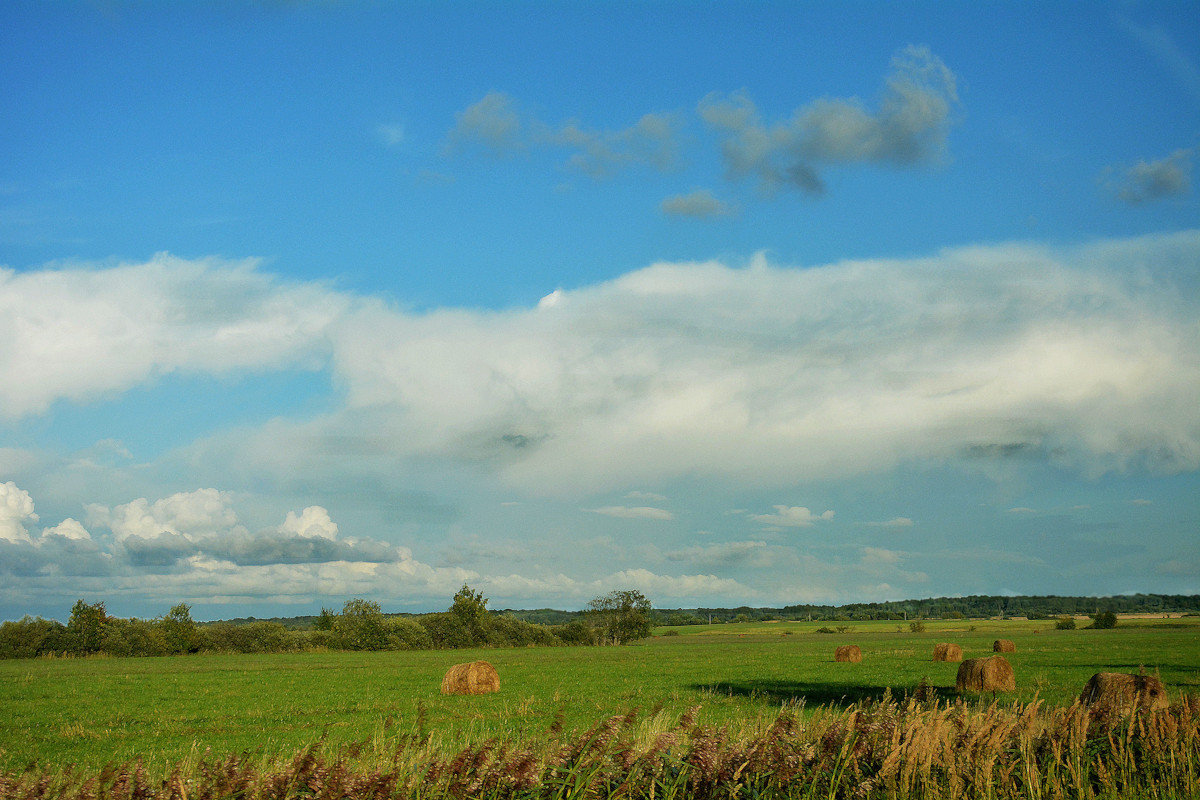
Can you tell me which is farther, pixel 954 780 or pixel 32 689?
pixel 32 689

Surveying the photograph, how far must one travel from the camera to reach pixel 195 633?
9225 cm

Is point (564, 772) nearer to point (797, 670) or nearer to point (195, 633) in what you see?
point (797, 670)

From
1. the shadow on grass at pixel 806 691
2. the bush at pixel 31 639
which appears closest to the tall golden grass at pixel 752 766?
the shadow on grass at pixel 806 691

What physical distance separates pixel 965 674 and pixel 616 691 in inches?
523

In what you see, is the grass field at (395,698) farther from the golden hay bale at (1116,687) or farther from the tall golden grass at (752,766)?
the golden hay bale at (1116,687)

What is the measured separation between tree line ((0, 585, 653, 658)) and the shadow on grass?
72.8m

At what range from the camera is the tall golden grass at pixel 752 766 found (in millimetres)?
6469

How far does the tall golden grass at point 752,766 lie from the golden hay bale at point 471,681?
26680 mm

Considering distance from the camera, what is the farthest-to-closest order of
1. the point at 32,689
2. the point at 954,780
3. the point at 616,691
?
the point at 32,689 → the point at 616,691 → the point at 954,780

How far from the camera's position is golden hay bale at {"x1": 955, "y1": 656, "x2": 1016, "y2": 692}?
1160 inches

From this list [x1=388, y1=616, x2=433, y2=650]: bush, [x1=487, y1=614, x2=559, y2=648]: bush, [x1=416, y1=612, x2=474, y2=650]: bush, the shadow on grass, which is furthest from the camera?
[x1=487, y1=614, x2=559, y2=648]: bush

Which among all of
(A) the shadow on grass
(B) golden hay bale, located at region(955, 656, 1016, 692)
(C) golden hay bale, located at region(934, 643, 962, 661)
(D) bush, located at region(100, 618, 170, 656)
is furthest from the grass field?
(D) bush, located at region(100, 618, 170, 656)

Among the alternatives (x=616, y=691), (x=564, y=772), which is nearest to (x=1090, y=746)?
(x=564, y=772)

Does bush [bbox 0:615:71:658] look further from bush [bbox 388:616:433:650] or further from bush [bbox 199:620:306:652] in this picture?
bush [bbox 388:616:433:650]
